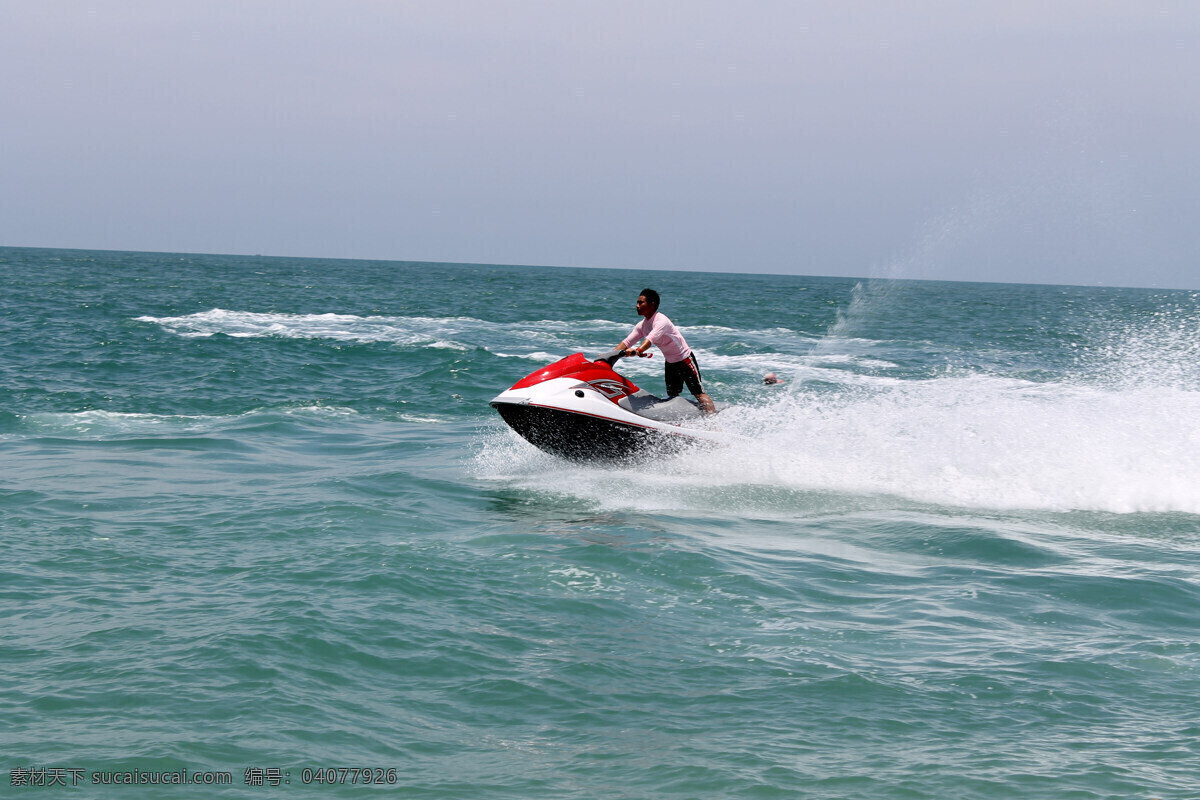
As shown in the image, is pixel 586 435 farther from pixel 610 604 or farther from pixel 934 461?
pixel 610 604

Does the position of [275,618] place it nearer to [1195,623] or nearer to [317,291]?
[1195,623]

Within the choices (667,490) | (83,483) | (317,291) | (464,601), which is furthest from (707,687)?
(317,291)

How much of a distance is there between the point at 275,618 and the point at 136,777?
1754 millimetres

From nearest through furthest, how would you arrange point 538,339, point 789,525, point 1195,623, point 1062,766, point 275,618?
1. point 1062,766
2. point 275,618
3. point 1195,623
4. point 789,525
5. point 538,339

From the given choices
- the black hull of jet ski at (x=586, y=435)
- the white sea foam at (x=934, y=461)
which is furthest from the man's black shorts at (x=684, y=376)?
the black hull of jet ski at (x=586, y=435)

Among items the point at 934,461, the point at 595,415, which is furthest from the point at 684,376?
the point at 934,461

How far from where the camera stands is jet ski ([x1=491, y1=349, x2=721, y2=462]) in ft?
32.4

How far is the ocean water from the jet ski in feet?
0.77

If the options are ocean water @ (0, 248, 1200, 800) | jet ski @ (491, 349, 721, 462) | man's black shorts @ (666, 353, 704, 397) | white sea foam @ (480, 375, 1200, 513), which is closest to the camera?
ocean water @ (0, 248, 1200, 800)

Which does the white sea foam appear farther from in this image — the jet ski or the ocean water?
the jet ski

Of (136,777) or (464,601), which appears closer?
(136,777)

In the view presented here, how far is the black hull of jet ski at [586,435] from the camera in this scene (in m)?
9.93

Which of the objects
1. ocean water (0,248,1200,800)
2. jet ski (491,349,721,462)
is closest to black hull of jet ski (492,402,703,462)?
jet ski (491,349,721,462)

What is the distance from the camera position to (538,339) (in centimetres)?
2772
